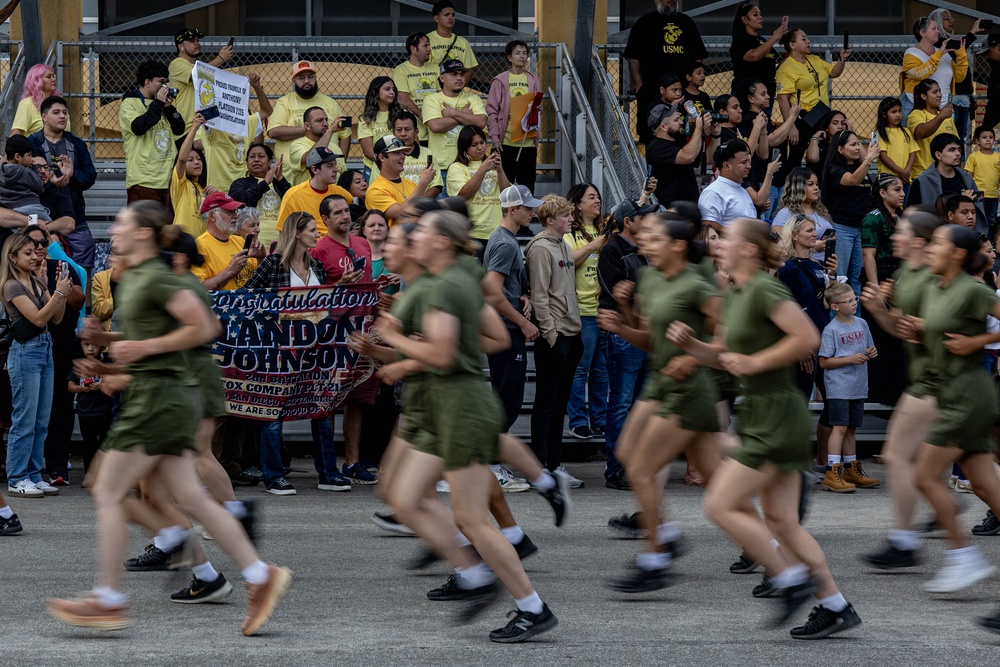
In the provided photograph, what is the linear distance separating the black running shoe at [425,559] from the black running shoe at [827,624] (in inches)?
88.1

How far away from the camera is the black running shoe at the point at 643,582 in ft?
24.0

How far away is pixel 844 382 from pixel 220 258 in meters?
5.20

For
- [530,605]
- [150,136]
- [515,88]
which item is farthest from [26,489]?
[515,88]

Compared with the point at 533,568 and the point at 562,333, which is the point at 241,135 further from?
the point at 533,568

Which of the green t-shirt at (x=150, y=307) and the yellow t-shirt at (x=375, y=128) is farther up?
the yellow t-shirt at (x=375, y=128)

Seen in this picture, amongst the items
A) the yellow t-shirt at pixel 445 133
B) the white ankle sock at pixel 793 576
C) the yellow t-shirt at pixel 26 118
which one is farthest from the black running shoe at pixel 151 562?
the yellow t-shirt at pixel 26 118

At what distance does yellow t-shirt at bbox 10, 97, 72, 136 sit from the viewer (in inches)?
534

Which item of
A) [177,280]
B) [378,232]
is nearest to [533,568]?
[177,280]

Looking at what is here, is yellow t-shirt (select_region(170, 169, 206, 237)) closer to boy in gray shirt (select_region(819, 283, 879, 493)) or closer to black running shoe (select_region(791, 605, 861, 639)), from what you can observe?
boy in gray shirt (select_region(819, 283, 879, 493))

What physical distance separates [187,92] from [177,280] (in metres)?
8.61

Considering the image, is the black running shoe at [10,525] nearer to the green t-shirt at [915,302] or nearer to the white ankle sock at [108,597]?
the white ankle sock at [108,597]

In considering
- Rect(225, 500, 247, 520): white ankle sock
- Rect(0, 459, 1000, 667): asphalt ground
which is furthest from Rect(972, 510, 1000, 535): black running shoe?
Rect(225, 500, 247, 520): white ankle sock

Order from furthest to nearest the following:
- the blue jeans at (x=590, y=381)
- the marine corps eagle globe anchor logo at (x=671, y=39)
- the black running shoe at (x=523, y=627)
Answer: the marine corps eagle globe anchor logo at (x=671, y=39)
the blue jeans at (x=590, y=381)
the black running shoe at (x=523, y=627)

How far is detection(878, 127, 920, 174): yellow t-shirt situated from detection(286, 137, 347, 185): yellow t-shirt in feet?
19.7
